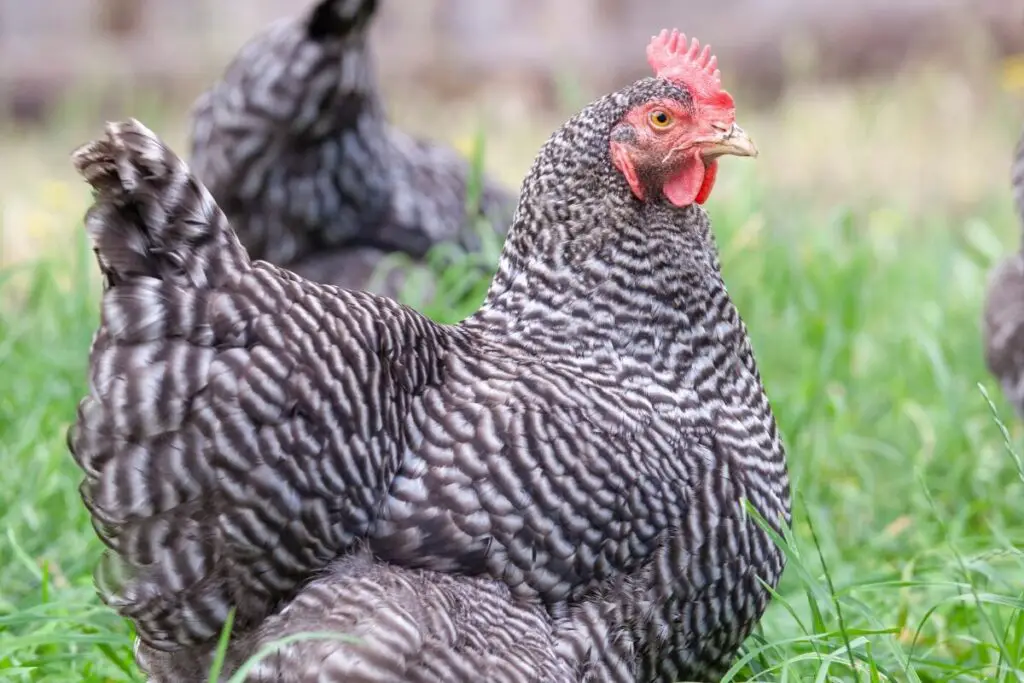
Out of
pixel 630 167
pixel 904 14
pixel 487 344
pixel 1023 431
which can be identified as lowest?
pixel 1023 431

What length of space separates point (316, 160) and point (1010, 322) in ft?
8.29

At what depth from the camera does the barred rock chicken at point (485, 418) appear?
6.79 feet

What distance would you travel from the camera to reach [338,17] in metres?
4.49

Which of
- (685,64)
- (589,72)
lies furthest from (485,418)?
(589,72)

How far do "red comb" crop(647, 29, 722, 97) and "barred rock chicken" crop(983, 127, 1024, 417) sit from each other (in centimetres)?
167

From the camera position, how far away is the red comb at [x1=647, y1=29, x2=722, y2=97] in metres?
2.59

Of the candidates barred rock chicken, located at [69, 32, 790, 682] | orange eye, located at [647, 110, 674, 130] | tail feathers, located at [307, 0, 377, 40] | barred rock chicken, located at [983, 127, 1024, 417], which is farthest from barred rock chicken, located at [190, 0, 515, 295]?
orange eye, located at [647, 110, 674, 130]

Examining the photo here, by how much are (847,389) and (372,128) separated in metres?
2.08

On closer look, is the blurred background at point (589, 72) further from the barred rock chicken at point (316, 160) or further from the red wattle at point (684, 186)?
the red wattle at point (684, 186)

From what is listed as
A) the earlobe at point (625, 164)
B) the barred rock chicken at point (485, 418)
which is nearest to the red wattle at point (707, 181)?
the barred rock chicken at point (485, 418)

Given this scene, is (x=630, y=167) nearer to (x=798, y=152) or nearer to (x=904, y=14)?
(x=798, y=152)

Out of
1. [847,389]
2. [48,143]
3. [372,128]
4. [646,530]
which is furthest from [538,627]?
[48,143]

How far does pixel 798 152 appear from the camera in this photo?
8.09 metres

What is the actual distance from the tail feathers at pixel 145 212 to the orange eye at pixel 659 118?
94 cm
